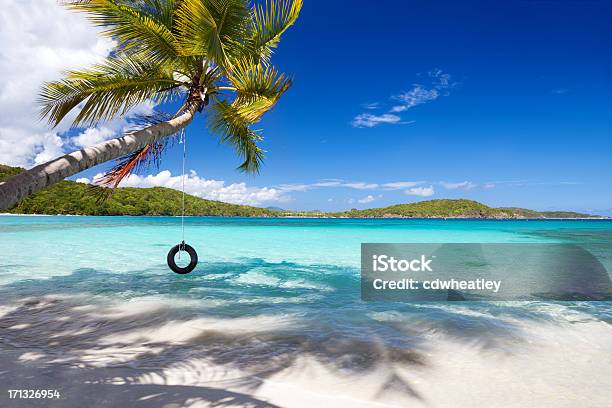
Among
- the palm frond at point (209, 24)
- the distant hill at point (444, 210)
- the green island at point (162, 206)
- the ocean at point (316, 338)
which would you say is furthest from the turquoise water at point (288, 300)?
the distant hill at point (444, 210)

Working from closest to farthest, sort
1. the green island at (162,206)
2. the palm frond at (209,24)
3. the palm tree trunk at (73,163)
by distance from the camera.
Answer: the palm tree trunk at (73,163) → the palm frond at (209,24) → the green island at (162,206)

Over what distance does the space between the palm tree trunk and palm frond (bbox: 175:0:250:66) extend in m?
1.03

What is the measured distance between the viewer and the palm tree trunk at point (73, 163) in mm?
2980

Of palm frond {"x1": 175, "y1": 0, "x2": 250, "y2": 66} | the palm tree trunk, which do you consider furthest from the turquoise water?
palm frond {"x1": 175, "y1": 0, "x2": 250, "y2": 66}

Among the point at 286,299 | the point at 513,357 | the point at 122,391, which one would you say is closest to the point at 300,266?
the point at 286,299

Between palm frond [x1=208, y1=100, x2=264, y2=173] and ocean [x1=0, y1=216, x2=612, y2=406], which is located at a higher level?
palm frond [x1=208, y1=100, x2=264, y2=173]

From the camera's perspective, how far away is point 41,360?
11.3ft

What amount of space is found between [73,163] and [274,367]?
2.80 metres

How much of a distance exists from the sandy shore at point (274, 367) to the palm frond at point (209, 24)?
12.3 ft

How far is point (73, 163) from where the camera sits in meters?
3.60

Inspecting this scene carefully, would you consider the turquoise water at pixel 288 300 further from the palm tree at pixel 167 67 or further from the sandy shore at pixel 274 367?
the palm tree at pixel 167 67

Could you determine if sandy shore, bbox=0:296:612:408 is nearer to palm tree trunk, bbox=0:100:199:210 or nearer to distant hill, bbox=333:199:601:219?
palm tree trunk, bbox=0:100:199:210

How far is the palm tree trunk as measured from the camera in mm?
2980

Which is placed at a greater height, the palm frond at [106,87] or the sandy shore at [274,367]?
the palm frond at [106,87]
